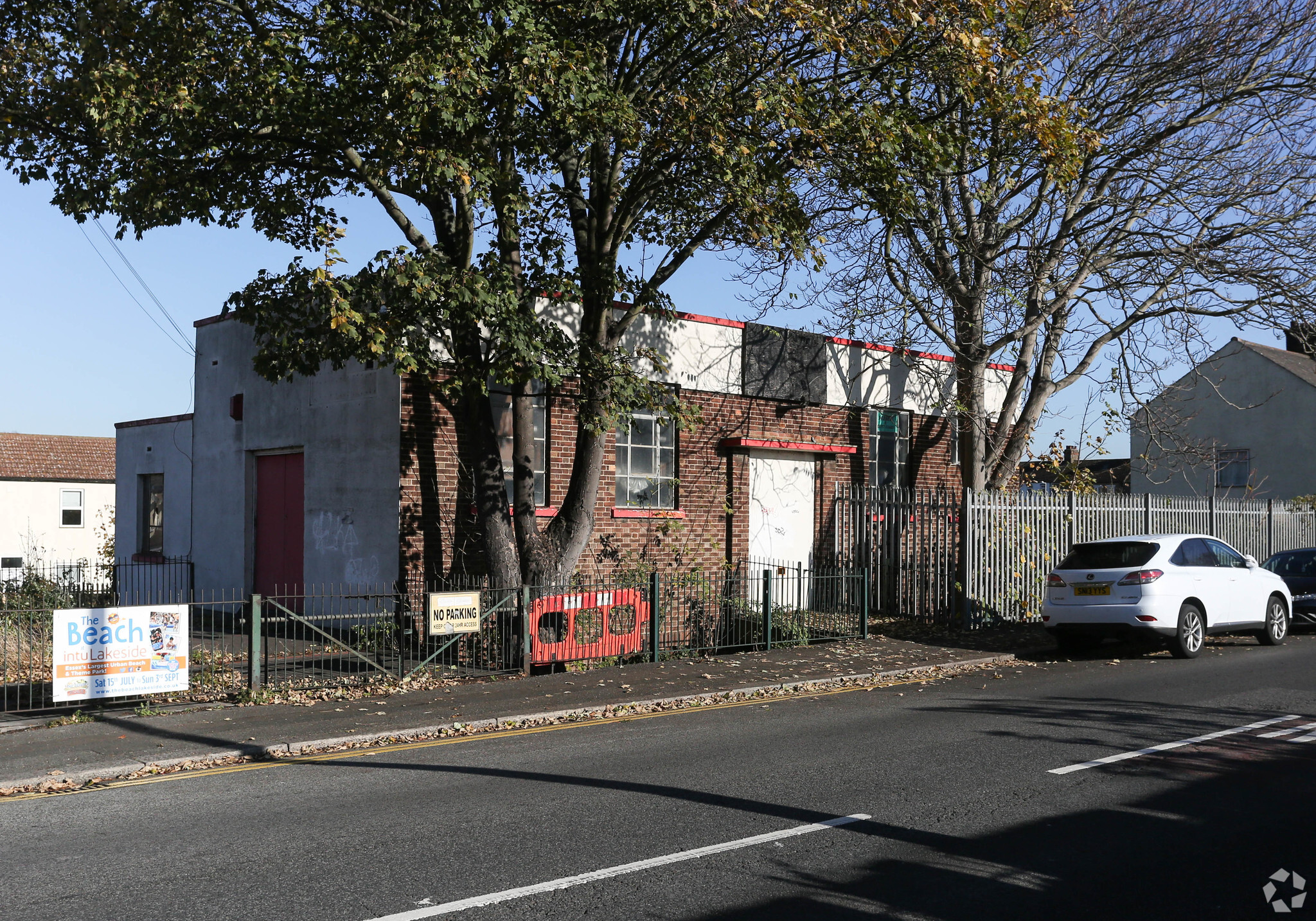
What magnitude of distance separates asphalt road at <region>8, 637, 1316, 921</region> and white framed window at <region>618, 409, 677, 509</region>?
291 inches

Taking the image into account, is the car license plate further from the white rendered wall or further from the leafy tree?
the white rendered wall

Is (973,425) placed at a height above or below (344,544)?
above

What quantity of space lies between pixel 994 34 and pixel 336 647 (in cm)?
1091

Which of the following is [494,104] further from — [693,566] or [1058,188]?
[1058,188]

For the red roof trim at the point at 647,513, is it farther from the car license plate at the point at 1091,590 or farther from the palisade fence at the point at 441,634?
the car license plate at the point at 1091,590

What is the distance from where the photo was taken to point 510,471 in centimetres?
1573

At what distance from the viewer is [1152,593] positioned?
14.1 metres

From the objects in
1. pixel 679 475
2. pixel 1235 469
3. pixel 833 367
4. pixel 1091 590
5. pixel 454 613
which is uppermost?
pixel 833 367

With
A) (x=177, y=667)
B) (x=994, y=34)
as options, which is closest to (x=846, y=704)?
(x=177, y=667)

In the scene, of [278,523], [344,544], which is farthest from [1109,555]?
[278,523]

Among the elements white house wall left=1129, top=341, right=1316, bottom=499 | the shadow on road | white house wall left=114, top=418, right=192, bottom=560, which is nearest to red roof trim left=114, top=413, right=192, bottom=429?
white house wall left=114, top=418, right=192, bottom=560

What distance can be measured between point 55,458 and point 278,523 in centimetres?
2497

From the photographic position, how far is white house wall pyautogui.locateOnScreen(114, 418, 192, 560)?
63.2ft

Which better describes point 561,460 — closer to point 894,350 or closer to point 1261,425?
point 894,350
